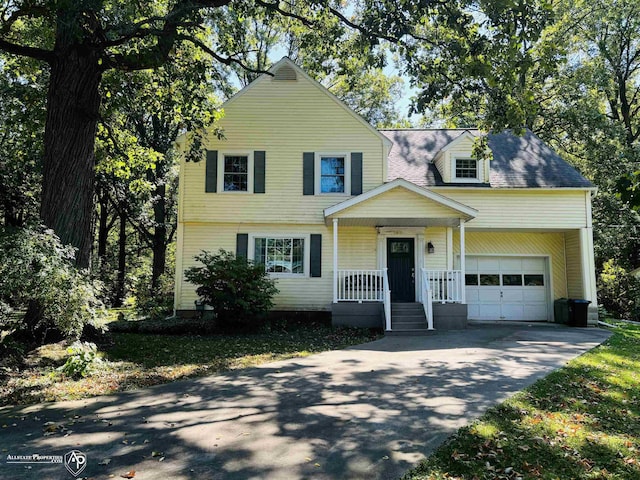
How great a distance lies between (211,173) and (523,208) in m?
10.6

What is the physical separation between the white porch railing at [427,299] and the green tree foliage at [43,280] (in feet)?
27.6

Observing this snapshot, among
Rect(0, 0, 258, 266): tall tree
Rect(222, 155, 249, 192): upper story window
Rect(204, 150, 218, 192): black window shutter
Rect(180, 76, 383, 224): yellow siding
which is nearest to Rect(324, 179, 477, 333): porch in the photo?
Rect(180, 76, 383, 224): yellow siding

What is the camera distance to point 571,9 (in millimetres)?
22031

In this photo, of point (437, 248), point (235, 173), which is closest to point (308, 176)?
point (235, 173)

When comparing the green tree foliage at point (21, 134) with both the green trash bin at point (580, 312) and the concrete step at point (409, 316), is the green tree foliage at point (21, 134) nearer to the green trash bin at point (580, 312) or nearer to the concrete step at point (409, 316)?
the concrete step at point (409, 316)

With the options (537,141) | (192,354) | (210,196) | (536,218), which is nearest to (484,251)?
(536,218)

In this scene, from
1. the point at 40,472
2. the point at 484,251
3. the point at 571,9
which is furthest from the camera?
the point at 571,9

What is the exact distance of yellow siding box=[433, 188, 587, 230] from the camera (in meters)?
14.8

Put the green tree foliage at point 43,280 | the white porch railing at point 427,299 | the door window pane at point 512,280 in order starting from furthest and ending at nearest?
the door window pane at point 512,280 → the white porch railing at point 427,299 → the green tree foliage at point 43,280

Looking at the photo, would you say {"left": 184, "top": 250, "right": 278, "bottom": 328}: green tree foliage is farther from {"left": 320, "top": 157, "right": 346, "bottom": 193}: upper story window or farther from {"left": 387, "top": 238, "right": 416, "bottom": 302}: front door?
{"left": 387, "top": 238, "right": 416, "bottom": 302}: front door

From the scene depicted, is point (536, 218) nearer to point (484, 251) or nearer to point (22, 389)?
point (484, 251)

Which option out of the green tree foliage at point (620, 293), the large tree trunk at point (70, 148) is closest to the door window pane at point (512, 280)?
the green tree foliage at point (620, 293)

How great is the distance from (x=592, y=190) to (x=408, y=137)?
690cm

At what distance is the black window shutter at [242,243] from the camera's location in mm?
14188
